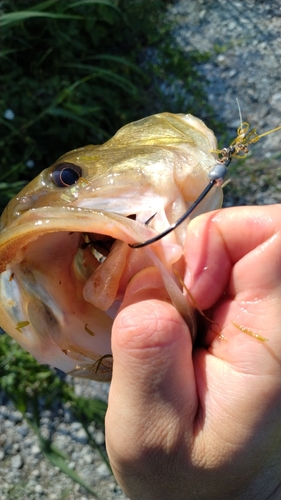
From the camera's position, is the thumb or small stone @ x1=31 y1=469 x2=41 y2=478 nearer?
the thumb

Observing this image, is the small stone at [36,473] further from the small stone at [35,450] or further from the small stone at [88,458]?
the small stone at [88,458]

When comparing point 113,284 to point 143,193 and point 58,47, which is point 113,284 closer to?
point 143,193

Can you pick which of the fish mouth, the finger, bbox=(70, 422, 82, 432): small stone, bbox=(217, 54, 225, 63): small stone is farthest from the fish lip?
bbox=(217, 54, 225, 63): small stone

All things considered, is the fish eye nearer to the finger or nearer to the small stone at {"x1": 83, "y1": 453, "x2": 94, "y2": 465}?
the finger

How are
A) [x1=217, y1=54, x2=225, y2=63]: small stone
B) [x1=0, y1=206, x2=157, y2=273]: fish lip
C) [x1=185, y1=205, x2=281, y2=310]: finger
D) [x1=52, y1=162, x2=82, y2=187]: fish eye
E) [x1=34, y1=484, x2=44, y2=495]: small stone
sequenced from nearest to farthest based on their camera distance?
[x1=0, y1=206, x2=157, y2=273]: fish lip
[x1=185, y1=205, x2=281, y2=310]: finger
[x1=52, y1=162, x2=82, y2=187]: fish eye
[x1=34, y1=484, x2=44, y2=495]: small stone
[x1=217, y1=54, x2=225, y2=63]: small stone

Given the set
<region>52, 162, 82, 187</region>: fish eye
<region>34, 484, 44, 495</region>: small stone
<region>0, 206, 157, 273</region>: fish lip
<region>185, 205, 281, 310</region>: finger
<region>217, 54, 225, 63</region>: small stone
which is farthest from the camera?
<region>217, 54, 225, 63</region>: small stone

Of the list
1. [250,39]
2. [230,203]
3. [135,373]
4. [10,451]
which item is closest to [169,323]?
[135,373]

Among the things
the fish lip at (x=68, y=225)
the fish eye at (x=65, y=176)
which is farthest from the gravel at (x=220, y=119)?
the fish lip at (x=68, y=225)
